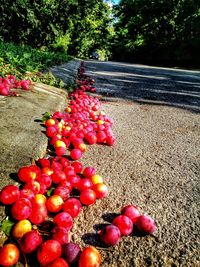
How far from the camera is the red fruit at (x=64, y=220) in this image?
1.72 meters

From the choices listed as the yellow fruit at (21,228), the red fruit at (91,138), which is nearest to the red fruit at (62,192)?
the yellow fruit at (21,228)

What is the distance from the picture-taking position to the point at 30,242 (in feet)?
4.88

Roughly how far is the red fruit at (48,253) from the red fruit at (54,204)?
1.33 feet

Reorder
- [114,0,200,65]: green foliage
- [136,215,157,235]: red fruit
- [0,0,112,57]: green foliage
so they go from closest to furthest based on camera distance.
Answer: [136,215,157,235]: red fruit
[0,0,112,57]: green foliage
[114,0,200,65]: green foliage

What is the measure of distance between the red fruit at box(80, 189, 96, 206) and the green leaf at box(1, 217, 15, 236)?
536 millimetres

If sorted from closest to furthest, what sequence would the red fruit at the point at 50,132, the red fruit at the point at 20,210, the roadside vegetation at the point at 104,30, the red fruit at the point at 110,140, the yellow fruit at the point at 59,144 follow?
the red fruit at the point at 20,210 < the yellow fruit at the point at 59,144 < the red fruit at the point at 50,132 < the red fruit at the point at 110,140 < the roadside vegetation at the point at 104,30

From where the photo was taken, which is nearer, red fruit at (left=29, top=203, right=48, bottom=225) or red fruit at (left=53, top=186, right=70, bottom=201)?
red fruit at (left=29, top=203, right=48, bottom=225)

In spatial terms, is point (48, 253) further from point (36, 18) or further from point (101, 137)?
point (36, 18)

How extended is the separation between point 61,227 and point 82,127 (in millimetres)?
1979

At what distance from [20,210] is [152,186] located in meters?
1.16

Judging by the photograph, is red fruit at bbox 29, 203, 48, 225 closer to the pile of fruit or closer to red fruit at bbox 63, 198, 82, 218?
the pile of fruit

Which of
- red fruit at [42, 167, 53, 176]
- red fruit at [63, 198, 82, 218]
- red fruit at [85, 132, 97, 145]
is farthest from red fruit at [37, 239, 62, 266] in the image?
red fruit at [85, 132, 97, 145]

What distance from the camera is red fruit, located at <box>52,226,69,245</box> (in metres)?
1.55

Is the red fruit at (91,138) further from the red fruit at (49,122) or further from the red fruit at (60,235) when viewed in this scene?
the red fruit at (60,235)
